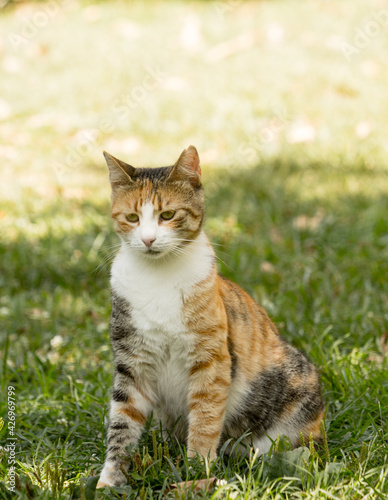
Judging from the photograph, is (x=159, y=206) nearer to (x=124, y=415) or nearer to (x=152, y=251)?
(x=152, y=251)

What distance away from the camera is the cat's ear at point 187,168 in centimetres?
259

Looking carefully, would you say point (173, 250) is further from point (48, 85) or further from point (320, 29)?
point (320, 29)

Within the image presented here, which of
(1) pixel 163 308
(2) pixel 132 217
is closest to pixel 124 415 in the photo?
(1) pixel 163 308

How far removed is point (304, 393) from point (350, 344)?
3.13 ft

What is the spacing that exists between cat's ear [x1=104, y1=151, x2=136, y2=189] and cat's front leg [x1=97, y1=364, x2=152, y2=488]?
766 mm

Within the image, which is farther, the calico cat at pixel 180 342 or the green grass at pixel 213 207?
the green grass at pixel 213 207

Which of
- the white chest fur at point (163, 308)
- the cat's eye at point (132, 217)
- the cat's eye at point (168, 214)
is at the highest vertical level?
the cat's eye at point (168, 214)

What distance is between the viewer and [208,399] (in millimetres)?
2529

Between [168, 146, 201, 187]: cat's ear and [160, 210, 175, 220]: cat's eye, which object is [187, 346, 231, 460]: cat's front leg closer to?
[160, 210, 175, 220]: cat's eye

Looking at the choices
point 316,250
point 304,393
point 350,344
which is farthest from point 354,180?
point 304,393

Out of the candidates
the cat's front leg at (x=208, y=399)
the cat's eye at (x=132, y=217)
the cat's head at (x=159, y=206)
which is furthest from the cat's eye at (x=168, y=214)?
the cat's front leg at (x=208, y=399)

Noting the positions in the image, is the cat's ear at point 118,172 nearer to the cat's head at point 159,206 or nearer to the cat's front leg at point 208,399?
the cat's head at point 159,206

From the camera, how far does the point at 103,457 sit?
8.83 ft

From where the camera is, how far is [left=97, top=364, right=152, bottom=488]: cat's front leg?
2.55m
